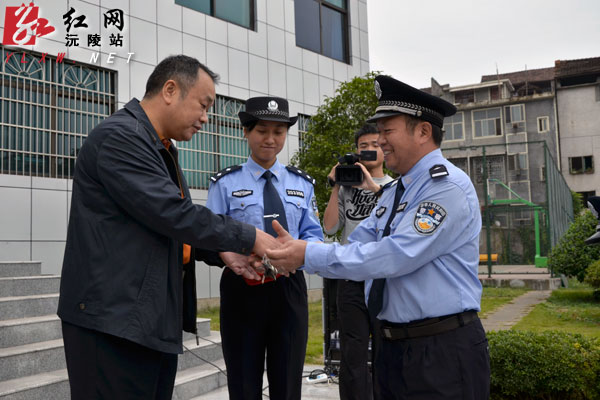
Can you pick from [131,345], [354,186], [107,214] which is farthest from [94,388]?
[354,186]

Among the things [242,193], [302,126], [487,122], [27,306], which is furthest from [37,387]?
[487,122]

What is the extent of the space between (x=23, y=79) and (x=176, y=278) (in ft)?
21.8

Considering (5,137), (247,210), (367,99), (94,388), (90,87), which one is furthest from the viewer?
(367,99)

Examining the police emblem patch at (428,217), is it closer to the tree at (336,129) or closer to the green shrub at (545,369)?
Answer: the green shrub at (545,369)

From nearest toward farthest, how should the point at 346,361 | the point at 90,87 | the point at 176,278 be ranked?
the point at 176,278, the point at 346,361, the point at 90,87

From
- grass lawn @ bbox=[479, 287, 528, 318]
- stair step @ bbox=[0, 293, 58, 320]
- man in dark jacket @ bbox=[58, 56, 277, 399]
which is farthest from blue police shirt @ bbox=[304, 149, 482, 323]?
grass lawn @ bbox=[479, 287, 528, 318]

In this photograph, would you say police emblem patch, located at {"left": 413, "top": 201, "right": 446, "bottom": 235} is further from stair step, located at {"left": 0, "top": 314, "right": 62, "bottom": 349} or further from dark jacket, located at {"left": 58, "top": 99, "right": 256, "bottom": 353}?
stair step, located at {"left": 0, "top": 314, "right": 62, "bottom": 349}

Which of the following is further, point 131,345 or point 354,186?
A: point 354,186

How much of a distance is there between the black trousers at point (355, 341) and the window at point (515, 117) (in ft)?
117

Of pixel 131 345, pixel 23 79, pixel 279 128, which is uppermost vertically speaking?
pixel 23 79

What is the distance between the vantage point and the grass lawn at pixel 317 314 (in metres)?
7.21

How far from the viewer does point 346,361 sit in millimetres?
3922

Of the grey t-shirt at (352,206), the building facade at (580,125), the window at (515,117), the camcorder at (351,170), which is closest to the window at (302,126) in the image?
the grey t-shirt at (352,206)

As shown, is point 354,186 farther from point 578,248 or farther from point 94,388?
point 578,248
